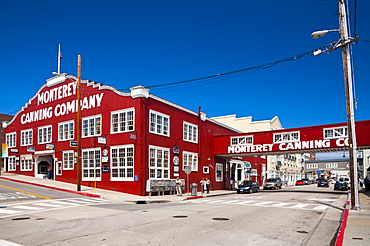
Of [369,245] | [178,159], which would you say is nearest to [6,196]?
[178,159]

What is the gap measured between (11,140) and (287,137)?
32.8 m

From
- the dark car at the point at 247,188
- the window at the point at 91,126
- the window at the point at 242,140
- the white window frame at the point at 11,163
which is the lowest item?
the dark car at the point at 247,188

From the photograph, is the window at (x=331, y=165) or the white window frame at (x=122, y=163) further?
the window at (x=331, y=165)

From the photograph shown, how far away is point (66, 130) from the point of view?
34812 millimetres

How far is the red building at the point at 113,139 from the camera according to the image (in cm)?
2881

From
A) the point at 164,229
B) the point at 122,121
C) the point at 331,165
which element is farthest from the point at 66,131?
the point at 331,165

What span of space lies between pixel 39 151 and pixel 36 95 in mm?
6840

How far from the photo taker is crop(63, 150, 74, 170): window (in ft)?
110

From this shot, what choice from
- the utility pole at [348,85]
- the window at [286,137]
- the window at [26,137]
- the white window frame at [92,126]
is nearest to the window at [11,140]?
the window at [26,137]

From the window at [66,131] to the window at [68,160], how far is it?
1.49 meters

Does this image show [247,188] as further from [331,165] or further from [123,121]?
[331,165]

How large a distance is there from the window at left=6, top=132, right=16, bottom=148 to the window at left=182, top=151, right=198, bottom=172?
22.3 meters

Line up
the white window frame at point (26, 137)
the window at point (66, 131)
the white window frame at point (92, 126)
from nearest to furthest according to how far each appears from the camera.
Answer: the white window frame at point (92, 126), the window at point (66, 131), the white window frame at point (26, 137)

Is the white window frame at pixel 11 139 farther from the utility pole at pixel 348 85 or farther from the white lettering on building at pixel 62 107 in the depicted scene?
the utility pole at pixel 348 85
